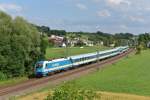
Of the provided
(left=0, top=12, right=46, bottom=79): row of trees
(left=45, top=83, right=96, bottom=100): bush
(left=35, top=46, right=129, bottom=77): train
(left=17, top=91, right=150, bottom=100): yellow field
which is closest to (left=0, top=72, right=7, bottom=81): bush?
(left=0, top=12, right=46, bottom=79): row of trees

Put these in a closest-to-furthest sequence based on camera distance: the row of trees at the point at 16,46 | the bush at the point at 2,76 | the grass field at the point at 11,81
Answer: the grass field at the point at 11,81
the bush at the point at 2,76
the row of trees at the point at 16,46

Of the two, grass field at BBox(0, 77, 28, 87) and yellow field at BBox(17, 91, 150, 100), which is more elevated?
yellow field at BBox(17, 91, 150, 100)

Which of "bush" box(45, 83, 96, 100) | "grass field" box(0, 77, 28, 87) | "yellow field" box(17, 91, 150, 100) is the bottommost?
"grass field" box(0, 77, 28, 87)

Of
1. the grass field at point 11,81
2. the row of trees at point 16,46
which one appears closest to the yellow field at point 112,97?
the grass field at point 11,81

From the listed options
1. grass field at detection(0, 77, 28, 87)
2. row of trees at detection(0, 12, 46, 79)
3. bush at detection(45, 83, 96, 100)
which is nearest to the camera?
bush at detection(45, 83, 96, 100)

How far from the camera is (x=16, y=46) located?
202ft

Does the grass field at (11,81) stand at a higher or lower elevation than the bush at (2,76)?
lower

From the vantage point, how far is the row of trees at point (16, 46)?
59844 millimetres

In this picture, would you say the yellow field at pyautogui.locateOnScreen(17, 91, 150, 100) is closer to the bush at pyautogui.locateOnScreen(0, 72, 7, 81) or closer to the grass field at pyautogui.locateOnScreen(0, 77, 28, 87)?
the grass field at pyautogui.locateOnScreen(0, 77, 28, 87)

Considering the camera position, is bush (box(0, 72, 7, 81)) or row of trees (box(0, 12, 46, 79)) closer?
bush (box(0, 72, 7, 81))

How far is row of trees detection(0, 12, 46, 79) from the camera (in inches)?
2356

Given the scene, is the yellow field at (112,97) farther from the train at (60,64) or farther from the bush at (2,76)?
the train at (60,64)

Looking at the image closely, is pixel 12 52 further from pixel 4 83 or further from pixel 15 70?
pixel 4 83

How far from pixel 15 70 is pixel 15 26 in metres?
6.31
